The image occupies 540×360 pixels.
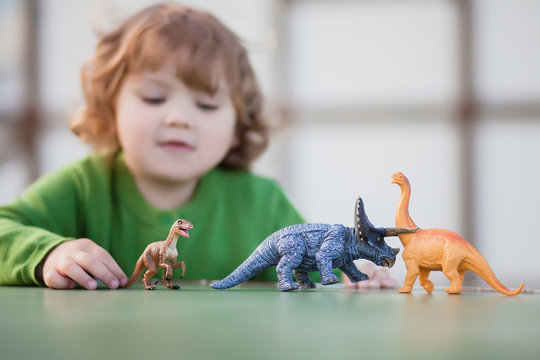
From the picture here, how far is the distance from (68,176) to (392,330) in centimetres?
94

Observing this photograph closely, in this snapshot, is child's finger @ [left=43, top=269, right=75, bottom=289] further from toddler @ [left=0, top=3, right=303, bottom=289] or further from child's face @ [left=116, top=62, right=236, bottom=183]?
child's face @ [left=116, top=62, right=236, bottom=183]

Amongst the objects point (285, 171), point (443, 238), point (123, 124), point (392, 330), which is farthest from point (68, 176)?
point (285, 171)

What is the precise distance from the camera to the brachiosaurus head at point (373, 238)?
0.66 meters

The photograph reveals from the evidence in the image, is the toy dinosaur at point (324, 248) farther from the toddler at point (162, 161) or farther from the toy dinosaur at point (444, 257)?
the toddler at point (162, 161)

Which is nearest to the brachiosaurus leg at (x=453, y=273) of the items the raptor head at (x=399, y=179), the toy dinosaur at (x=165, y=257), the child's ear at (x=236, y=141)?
the raptor head at (x=399, y=179)

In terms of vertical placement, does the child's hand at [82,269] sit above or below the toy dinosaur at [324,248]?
below

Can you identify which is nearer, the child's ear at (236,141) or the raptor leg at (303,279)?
the raptor leg at (303,279)

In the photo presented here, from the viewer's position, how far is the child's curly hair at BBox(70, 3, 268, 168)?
103cm

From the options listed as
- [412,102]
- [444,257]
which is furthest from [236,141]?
[412,102]

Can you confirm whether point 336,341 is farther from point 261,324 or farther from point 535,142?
point 535,142

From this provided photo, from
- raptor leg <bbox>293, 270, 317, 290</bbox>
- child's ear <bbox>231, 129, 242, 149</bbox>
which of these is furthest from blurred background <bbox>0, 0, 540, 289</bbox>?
raptor leg <bbox>293, 270, 317, 290</bbox>

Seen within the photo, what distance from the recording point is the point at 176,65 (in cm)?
100

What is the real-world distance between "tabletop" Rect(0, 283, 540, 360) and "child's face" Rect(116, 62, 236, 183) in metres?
0.42

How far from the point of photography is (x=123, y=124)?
1.03 meters
